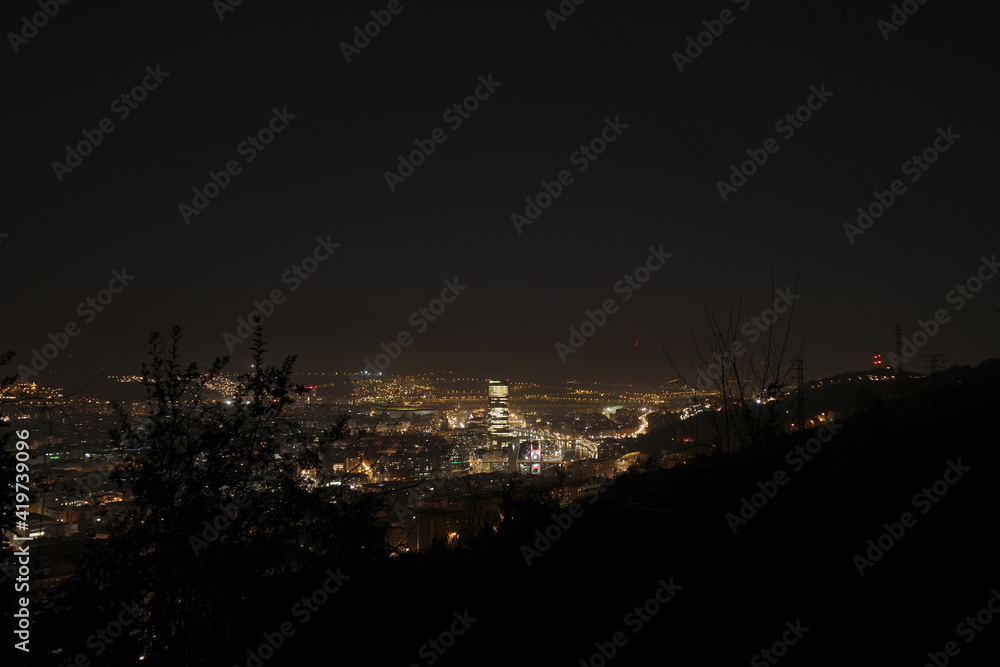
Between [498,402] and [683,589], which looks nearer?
[683,589]

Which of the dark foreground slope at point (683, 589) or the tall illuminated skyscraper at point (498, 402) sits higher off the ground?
the tall illuminated skyscraper at point (498, 402)

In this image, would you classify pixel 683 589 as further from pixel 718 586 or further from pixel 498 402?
pixel 498 402

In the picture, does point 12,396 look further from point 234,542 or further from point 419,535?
point 419,535

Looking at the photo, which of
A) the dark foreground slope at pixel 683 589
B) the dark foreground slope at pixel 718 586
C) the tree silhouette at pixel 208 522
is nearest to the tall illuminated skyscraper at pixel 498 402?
the dark foreground slope at pixel 718 586

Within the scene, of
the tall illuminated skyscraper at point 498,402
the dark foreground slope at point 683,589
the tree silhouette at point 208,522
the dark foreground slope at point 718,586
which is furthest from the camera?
the tall illuminated skyscraper at point 498,402

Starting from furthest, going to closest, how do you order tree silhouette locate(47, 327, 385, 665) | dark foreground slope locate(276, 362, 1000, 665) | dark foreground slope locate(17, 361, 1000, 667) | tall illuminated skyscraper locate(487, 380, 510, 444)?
tall illuminated skyscraper locate(487, 380, 510, 444) < dark foreground slope locate(276, 362, 1000, 665) < dark foreground slope locate(17, 361, 1000, 667) < tree silhouette locate(47, 327, 385, 665)

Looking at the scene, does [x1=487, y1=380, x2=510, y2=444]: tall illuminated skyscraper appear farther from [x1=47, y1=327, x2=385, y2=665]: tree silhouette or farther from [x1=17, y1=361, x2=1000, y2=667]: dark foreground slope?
[x1=47, y1=327, x2=385, y2=665]: tree silhouette

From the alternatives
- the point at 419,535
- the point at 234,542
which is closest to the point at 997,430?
the point at 419,535

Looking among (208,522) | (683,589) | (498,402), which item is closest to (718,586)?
(683,589)

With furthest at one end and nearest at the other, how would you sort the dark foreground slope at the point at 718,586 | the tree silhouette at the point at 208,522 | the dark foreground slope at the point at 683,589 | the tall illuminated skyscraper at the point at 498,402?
1. the tall illuminated skyscraper at the point at 498,402
2. the dark foreground slope at the point at 718,586
3. the dark foreground slope at the point at 683,589
4. the tree silhouette at the point at 208,522

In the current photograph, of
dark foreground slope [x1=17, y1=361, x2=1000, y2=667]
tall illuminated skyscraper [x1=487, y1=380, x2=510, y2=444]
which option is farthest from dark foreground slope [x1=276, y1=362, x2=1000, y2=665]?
tall illuminated skyscraper [x1=487, y1=380, x2=510, y2=444]

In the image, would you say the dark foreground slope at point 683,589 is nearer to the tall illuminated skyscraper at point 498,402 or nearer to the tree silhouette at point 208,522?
the tree silhouette at point 208,522
